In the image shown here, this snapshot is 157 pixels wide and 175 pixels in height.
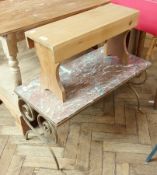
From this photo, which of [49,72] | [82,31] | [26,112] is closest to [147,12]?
[82,31]

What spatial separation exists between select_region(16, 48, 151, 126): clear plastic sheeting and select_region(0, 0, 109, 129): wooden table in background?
19cm

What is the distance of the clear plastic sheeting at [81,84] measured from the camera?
1078 mm

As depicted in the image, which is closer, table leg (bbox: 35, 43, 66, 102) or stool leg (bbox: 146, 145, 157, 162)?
table leg (bbox: 35, 43, 66, 102)

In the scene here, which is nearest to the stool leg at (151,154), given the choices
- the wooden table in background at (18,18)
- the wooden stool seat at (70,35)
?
the wooden stool seat at (70,35)

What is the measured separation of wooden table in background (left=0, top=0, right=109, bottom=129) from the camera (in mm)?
1166

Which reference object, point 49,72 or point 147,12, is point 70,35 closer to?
point 49,72

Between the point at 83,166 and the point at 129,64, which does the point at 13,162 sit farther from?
the point at 129,64

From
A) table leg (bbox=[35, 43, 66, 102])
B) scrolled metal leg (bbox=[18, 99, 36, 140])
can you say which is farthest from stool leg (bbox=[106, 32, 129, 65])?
scrolled metal leg (bbox=[18, 99, 36, 140])

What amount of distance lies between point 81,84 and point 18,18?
479 millimetres

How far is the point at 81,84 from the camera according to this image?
121cm

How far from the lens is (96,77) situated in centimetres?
124

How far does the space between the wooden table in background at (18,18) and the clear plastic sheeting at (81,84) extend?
19 cm

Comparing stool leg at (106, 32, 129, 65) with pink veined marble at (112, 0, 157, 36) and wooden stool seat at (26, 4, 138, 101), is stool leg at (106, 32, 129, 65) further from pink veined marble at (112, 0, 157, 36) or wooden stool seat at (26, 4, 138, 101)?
pink veined marble at (112, 0, 157, 36)

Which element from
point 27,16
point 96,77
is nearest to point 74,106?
point 96,77
